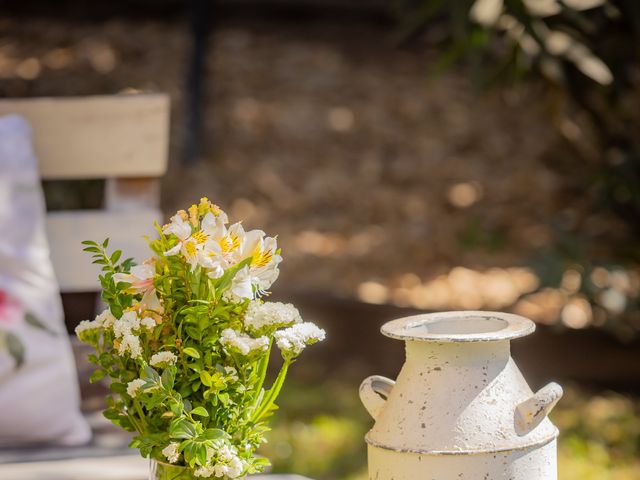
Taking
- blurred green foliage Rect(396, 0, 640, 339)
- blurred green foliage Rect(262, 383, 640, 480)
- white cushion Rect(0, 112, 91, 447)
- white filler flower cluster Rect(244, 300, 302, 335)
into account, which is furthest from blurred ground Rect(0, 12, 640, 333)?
white filler flower cluster Rect(244, 300, 302, 335)

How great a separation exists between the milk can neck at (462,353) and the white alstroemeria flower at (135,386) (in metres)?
0.24

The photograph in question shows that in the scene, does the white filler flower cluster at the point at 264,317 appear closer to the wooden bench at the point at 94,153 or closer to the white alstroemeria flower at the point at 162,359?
the white alstroemeria flower at the point at 162,359

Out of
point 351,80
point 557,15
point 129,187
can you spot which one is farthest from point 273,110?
point 129,187

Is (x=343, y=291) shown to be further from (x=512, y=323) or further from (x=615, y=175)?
(x=512, y=323)

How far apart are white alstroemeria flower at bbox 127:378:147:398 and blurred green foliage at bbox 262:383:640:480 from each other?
156 cm

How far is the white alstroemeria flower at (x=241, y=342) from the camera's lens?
77cm

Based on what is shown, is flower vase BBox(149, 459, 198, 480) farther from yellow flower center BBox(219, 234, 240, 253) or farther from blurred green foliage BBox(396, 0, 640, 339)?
blurred green foliage BBox(396, 0, 640, 339)

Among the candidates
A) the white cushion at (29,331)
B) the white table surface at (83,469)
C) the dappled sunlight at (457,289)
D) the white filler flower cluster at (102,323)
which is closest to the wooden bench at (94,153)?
the white cushion at (29,331)

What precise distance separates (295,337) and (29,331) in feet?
2.00

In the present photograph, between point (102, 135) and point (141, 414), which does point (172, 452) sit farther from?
point (102, 135)

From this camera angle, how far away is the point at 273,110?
4.43 metres

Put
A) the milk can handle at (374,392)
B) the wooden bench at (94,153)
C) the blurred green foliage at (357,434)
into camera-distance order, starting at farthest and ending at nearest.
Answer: the blurred green foliage at (357,434), the wooden bench at (94,153), the milk can handle at (374,392)

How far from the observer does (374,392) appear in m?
0.90

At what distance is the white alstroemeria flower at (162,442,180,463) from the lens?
0.76 m
